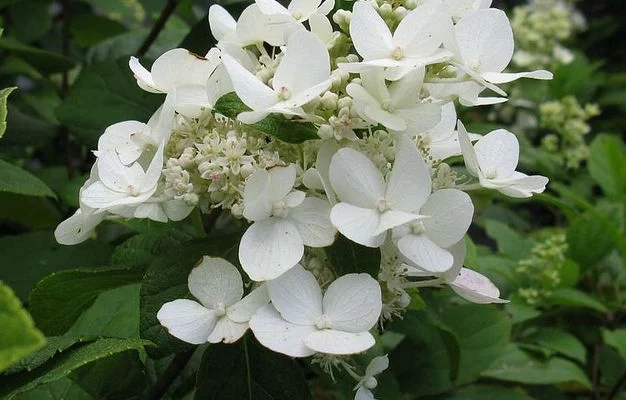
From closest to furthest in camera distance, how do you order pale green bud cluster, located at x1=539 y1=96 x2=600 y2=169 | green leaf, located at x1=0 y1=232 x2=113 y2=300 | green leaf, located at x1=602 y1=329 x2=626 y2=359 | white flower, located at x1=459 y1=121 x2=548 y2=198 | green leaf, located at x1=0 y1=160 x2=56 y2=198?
white flower, located at x1=459 y1=121 x2=548 y2=198
green leaf, located at x1=0 y1=160 x2=56 y2=198
green leaf, located at x1=0 y1=232 x2=113 y2=300
green leaf, located at x1=602 y1=329 x2=626 y2=359
pale green bud cluster, located at x1=539 y1=96 x2=600 y2=169

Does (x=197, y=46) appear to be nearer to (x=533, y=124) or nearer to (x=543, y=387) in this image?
(x=543, y=387)

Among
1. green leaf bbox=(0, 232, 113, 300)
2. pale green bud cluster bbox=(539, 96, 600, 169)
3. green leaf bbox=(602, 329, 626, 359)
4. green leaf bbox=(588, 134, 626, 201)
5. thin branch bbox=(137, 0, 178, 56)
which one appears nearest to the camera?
green leaf bbox=(0, 232, 113, 300)

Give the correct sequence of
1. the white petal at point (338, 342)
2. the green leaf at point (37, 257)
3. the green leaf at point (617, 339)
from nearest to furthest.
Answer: the white petal at point (338, 342)
the green leaf at point (37, 257)
the green leaf at point (617, 339)

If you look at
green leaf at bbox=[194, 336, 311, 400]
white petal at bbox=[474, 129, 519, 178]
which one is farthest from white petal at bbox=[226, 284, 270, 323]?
white petal at bbox=[474, 129, 519, 178]

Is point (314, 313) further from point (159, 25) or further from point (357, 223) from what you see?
point (159, 25)

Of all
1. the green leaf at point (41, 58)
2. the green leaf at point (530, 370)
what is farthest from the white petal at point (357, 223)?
the green leaf at point (41, 58)

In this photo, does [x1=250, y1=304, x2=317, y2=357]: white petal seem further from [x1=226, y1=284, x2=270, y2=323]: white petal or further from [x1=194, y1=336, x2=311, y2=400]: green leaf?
[x1=194, y1=336, x2=311, y2=400]: green leaf

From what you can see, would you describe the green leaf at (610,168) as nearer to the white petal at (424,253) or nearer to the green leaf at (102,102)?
the green leaf at (102,102)
